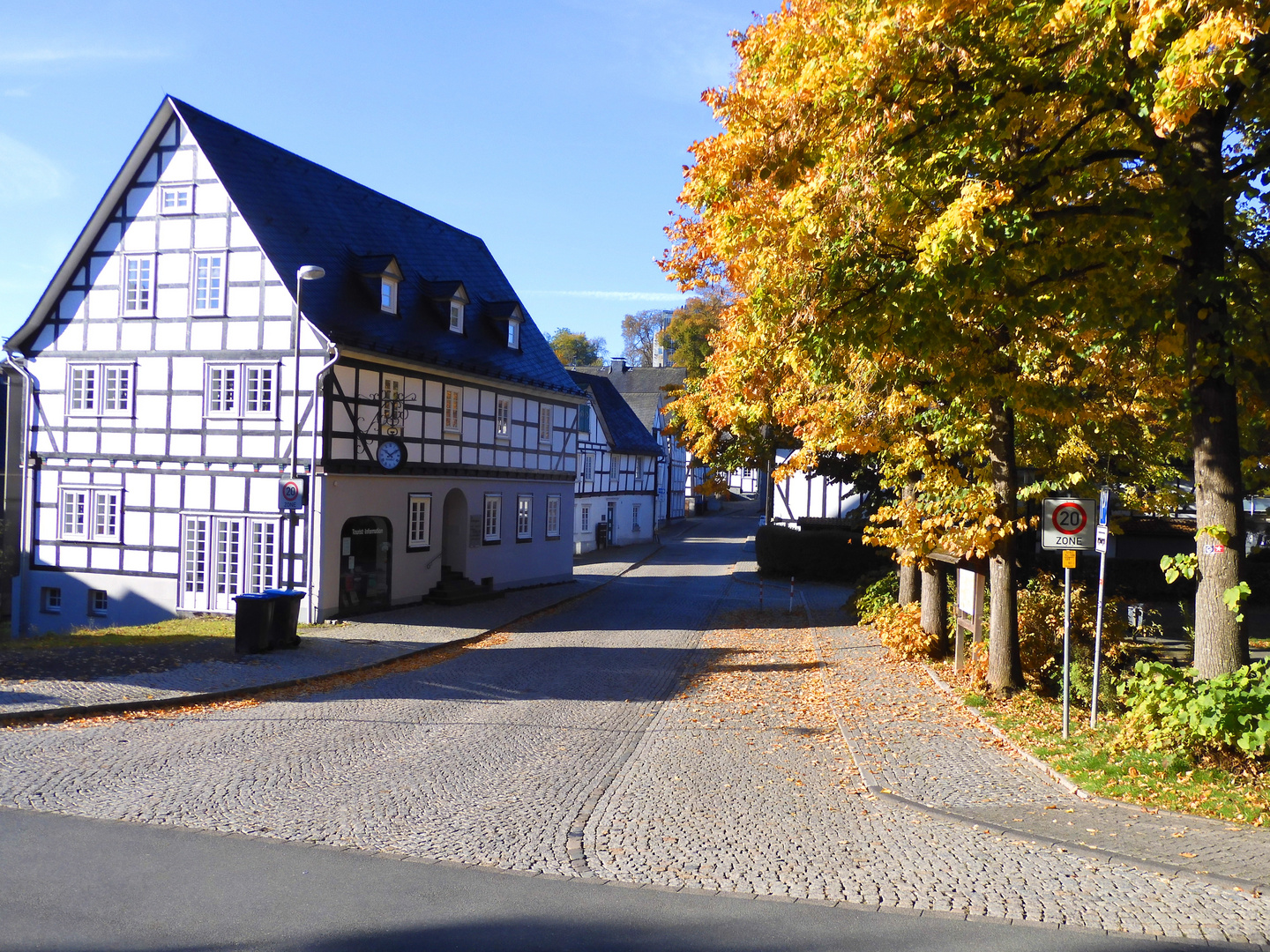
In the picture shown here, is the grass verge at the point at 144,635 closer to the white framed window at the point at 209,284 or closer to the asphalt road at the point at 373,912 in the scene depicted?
the white framed window at the point at 209,284

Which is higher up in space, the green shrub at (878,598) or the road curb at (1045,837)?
the green shrub at (878,598)

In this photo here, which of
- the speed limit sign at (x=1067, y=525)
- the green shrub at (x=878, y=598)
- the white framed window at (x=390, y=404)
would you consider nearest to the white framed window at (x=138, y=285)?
the white framed window at (x=390, y=404)

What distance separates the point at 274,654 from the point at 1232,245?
47.4 ft

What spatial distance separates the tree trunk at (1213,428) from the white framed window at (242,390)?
17960mm

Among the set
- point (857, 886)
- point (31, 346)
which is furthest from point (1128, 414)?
point (31, 346)

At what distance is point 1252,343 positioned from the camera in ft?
29.8

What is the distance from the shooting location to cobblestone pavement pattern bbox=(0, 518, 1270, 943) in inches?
268

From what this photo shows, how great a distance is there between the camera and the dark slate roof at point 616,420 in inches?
2084

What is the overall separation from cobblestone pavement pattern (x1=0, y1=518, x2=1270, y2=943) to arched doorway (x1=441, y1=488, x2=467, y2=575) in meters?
12.8

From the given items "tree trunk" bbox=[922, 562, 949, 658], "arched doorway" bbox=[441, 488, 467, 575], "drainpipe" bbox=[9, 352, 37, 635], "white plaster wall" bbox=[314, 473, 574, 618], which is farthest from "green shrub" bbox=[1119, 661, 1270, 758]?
"drainpipe" bbox=[9, 352, 37, 635]

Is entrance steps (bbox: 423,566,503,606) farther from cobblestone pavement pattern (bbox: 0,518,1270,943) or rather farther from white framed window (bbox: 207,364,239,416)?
cobblestone pavement pattern (bbox: 0,518,1270,943)

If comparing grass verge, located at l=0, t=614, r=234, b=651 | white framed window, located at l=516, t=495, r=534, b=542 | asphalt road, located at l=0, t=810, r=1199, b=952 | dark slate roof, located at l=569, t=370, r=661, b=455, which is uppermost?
dark slate roof, located at l=569, t=370, r=661, b=455

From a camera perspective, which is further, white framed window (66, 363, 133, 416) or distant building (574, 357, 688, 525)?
distant building (574, 357, 688, 525)

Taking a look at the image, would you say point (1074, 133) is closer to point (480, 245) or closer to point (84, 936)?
point (84, 936)
